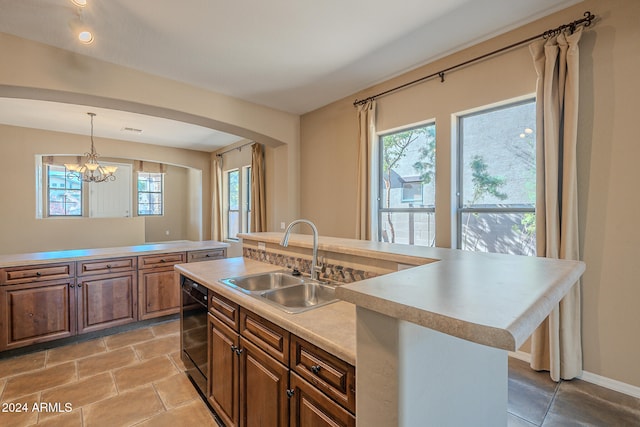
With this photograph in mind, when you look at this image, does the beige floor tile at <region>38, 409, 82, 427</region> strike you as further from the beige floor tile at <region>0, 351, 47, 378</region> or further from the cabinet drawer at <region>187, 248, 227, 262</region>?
the cabinet drawer at <region>187, 248, 227, 262</region>

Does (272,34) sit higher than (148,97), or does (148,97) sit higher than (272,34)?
(272,34)

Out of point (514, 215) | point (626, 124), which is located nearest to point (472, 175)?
point (514, 215)

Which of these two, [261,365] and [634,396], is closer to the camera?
[261,365]

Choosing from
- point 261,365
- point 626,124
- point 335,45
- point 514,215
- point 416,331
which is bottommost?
point 261,365

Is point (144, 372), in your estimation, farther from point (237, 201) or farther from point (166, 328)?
point (237, 201)

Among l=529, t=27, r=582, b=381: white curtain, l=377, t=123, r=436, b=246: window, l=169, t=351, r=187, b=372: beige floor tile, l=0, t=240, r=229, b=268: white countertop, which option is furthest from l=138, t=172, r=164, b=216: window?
l=529, t=27, r=582, b=381: white curtain

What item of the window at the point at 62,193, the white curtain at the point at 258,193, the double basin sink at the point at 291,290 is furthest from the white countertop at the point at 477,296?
the window at the point at 62,193

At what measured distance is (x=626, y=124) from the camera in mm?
2143

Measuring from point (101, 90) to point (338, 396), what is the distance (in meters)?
3.68

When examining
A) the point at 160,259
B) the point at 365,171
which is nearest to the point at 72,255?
the point at 160,259

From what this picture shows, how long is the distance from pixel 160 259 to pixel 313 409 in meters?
2.99

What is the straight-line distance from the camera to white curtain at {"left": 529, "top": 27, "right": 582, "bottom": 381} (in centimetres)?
226

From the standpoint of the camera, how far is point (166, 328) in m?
3.43

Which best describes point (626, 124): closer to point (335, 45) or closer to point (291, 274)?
point (335, 45)
